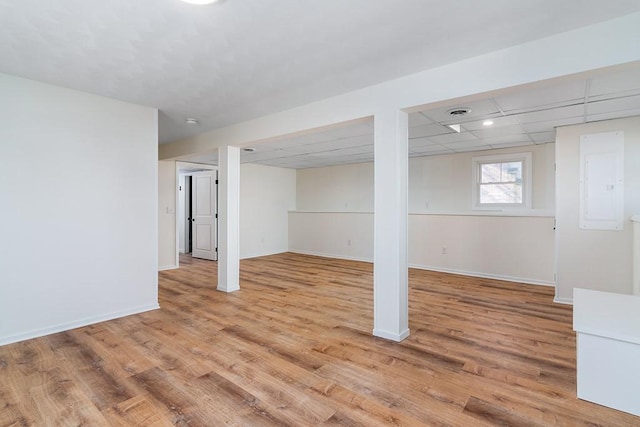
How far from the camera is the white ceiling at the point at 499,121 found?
2.85 metres

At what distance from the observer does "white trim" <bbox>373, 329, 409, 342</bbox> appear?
293 centimetres

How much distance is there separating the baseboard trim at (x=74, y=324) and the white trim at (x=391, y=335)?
106 inches

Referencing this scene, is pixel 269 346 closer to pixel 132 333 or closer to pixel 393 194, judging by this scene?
pixel 132 333

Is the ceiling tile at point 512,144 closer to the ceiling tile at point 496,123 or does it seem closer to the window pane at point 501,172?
the window pane at point 501,172

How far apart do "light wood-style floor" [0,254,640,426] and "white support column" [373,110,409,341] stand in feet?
0.79

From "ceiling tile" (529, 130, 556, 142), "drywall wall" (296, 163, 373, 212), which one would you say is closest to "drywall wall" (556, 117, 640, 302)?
"ceiling tile" (529, 130, 556, 142)

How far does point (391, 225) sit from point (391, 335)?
1.03 metres

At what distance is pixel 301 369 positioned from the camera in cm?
243

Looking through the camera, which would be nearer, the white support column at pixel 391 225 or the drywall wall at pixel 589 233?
the white support column at pixel 391 225

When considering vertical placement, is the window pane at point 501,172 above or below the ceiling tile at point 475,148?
below

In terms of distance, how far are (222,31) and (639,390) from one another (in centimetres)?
341

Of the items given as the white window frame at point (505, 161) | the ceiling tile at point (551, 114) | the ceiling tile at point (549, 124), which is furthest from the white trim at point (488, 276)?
the ceiling tile at point (551, 114)

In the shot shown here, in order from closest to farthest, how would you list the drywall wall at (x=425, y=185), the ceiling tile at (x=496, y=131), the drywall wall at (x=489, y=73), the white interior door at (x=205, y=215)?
the drywall wall at (x=489, y=73) → the ceiling tile at (x=496, y=131) → the drywall wall at (x=425, y=185) → the white interior door at (x=205, y=215)

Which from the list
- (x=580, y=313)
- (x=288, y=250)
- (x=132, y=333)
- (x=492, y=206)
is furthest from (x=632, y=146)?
(x=288, y=250)
